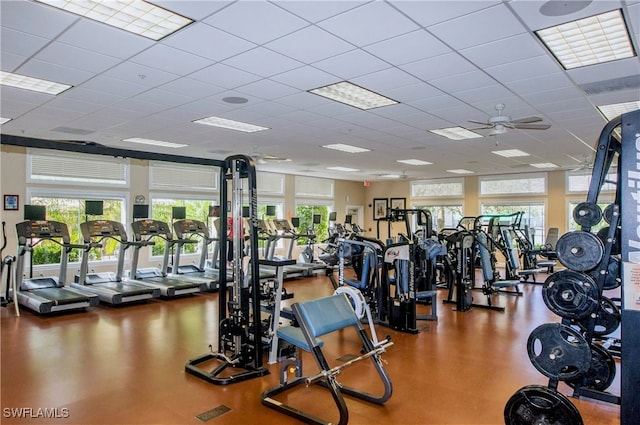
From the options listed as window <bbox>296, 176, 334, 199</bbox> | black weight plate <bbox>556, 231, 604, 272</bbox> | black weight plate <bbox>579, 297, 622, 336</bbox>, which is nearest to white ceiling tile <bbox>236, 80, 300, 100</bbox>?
black weight plate <bbox>556, 231, 604, 272</bbox>

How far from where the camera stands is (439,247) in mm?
6750

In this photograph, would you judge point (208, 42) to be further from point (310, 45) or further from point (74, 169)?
point (74, 169)

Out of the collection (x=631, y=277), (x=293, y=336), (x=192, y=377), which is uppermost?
(x=631, y=277)

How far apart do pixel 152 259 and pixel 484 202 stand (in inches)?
408

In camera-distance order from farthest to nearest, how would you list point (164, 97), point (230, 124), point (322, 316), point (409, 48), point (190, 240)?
point (190, 240)
point (230, 124)
point (164, 97)
point (409, 48)
point (322, 316)

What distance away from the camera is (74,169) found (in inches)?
347

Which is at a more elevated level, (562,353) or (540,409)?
(562,353)

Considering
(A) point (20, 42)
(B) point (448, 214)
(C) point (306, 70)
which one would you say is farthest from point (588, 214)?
(B) point (448, 214)

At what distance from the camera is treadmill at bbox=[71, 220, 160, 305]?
718 cm

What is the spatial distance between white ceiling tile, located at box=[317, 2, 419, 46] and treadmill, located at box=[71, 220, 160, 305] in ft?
19.1

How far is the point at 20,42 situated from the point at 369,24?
2.96 m

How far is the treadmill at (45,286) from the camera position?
6480 mm

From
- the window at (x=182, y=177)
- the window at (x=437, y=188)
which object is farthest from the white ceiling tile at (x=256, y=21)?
the window at (x=437, y=188)

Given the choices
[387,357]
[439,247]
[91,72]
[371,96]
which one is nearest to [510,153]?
[439,247]
